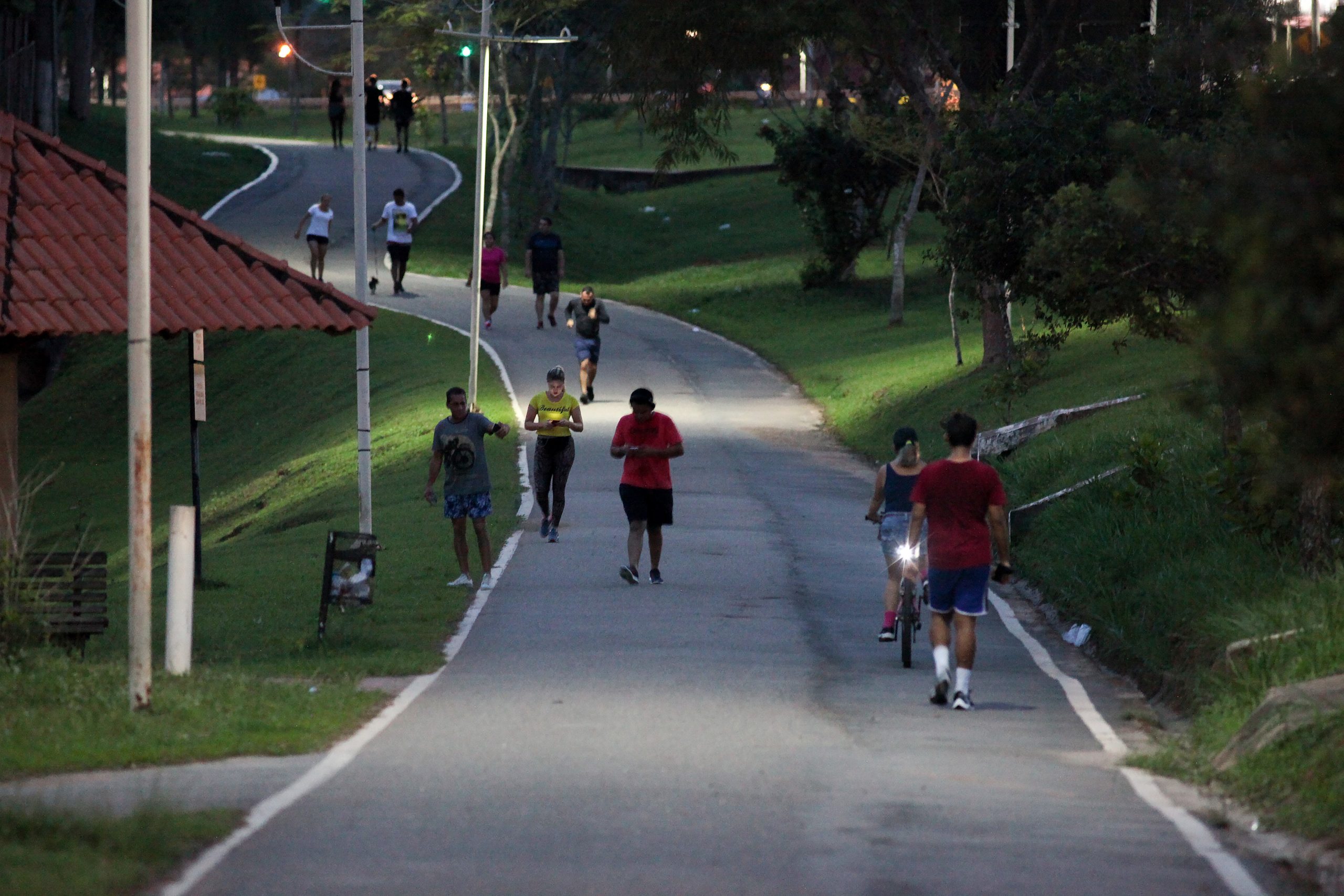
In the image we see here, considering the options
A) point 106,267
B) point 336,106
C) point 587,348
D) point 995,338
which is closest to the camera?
point 106,267

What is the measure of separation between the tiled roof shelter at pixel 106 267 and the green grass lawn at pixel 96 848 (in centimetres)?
692

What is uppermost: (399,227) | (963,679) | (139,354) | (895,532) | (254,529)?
(399,227)

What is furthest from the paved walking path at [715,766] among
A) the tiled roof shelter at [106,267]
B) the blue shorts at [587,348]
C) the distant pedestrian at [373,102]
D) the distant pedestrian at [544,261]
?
the distant pedestrian at [373,102]

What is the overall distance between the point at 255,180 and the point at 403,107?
6.20 meters

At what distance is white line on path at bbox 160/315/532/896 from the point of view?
7.71m

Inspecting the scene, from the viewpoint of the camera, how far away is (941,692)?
12336 millimetres

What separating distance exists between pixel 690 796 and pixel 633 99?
25.3 meters

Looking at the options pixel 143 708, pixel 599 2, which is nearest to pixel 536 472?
pixel 143 708

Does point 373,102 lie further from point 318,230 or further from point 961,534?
point 961,534

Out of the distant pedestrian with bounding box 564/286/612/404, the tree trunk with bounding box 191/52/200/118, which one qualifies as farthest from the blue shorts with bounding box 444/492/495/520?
the tree trunk with bounding box 191/52/200/118

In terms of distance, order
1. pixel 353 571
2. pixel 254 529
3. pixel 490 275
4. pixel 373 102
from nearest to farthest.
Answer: pixel 353 571
pixel 254 529
pixel 490 275
pixel 373 102

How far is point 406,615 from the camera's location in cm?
1609

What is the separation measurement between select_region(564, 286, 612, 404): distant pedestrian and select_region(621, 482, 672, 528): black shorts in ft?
47.6

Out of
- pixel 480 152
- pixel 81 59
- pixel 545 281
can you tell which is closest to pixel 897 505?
pixel 480 152
